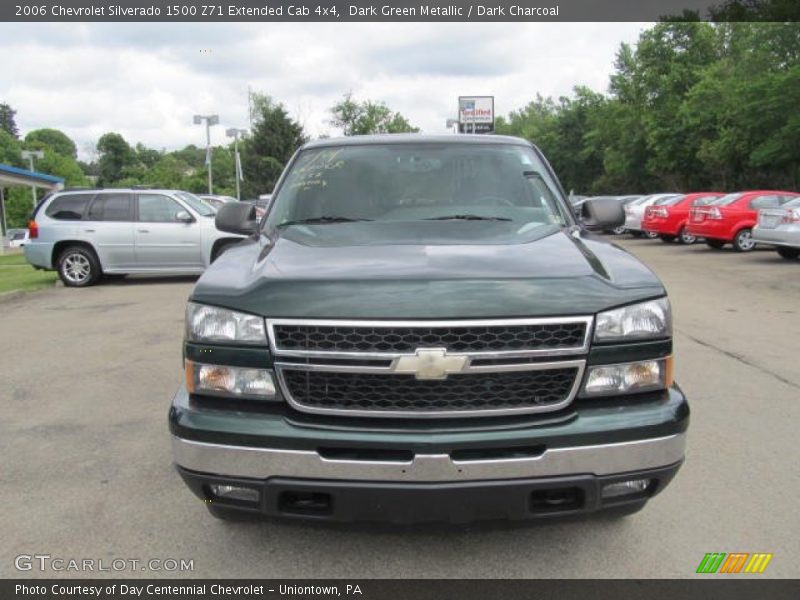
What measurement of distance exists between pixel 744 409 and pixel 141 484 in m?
3.98

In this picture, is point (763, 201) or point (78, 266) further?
point (763, 201)

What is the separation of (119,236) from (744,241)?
1419 centimetres

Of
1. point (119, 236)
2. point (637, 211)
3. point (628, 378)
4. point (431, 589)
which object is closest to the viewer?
point (628, 378)

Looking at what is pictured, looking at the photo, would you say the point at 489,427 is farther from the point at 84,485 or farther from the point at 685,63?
the point at 685,63

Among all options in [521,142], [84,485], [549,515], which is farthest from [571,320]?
[84,485]

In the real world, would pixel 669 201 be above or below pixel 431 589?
above

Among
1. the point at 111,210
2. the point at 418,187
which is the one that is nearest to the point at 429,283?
the point at 418,187

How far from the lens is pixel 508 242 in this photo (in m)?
3.21

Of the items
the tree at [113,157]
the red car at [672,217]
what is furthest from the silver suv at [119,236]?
the tree at [113,157]

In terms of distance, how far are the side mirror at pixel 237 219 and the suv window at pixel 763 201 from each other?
1587 cm

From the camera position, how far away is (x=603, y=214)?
4.38 metres

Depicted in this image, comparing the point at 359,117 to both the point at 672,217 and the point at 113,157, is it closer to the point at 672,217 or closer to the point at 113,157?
the point at 672,217

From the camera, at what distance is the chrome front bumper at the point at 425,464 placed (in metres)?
2.48

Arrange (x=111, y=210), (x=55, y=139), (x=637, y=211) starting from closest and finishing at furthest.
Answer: (x=111, y=210) → (x=637, y=211) → (x=55, y=139)
